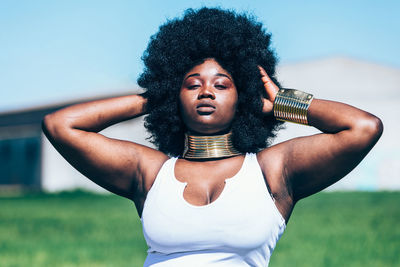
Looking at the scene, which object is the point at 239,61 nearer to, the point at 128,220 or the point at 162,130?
the point at 162,130

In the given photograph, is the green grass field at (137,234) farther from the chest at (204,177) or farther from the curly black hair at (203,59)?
the chest at (204,177)

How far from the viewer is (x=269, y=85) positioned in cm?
282

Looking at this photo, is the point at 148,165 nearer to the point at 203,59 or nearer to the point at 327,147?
the point at 203,59

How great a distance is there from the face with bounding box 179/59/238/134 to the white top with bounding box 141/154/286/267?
30cm

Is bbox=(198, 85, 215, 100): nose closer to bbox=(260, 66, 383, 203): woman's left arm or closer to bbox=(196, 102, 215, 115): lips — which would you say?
bbox=(196, 102, 215, 115): lips

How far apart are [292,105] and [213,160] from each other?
1.49 feet

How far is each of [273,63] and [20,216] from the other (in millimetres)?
12742

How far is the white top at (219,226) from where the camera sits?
2.44 metres

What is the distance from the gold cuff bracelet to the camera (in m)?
2.62

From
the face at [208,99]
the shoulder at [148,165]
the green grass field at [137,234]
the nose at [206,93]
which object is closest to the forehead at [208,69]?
the face at [208,99]

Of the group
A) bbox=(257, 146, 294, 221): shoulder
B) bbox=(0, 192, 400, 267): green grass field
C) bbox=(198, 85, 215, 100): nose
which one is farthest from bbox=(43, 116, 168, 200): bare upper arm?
bbox=(0, 192, 400, 267): green grass field

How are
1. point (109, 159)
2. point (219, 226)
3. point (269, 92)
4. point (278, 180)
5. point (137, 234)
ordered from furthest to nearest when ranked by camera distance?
point (137, 234) < point (269, 92) < point (109, 159) < point (278, 180) < point (219, 226)

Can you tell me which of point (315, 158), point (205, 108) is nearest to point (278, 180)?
point (315, 158)

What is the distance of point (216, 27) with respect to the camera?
2871 millimetres
